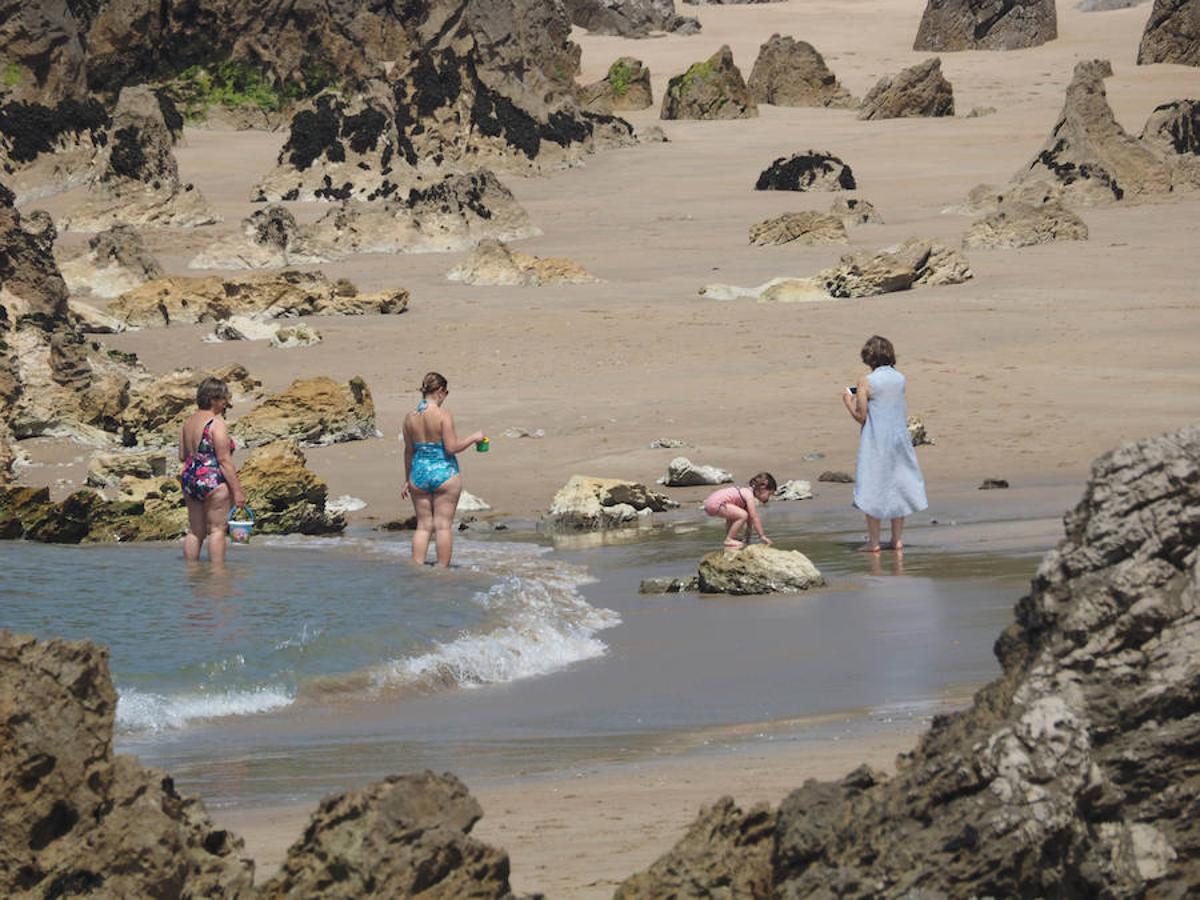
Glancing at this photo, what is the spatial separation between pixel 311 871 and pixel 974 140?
99.4 ft

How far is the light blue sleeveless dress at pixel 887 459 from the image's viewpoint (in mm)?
11172

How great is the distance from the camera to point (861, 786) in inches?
157

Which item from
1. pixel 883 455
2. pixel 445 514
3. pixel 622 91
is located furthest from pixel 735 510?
pixel 622 91

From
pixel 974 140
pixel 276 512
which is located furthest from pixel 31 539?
pixel 974 140

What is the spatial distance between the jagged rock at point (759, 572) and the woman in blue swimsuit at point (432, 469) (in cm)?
172

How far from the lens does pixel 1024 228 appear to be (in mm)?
23297

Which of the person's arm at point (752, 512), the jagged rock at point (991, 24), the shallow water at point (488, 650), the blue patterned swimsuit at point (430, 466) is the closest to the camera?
the shallow water at point (488, 650)

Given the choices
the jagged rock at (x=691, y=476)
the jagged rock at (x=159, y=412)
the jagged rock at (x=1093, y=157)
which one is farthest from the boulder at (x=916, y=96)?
the jagged rock at (x=691, y=476)

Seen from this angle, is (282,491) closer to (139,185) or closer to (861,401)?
(861,401)

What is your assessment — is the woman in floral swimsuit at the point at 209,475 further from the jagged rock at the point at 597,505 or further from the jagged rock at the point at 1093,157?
the jagged rock at the point at 1093,157

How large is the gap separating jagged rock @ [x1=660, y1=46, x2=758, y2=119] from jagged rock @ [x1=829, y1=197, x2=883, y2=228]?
1209 centimetres

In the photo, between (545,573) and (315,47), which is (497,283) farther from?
(315,47)

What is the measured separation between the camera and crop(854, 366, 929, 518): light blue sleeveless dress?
1117 cm

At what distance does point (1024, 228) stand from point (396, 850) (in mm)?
20195
